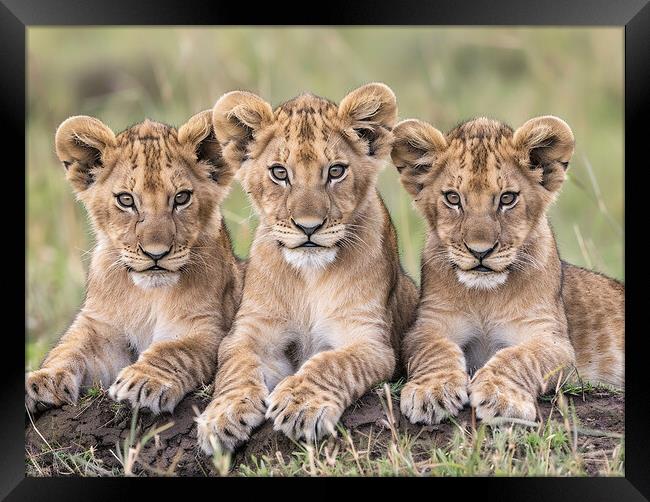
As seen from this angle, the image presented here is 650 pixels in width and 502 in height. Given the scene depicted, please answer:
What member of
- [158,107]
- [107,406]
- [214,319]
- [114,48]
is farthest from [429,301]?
[114,48]

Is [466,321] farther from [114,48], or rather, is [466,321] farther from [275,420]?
[114,48]

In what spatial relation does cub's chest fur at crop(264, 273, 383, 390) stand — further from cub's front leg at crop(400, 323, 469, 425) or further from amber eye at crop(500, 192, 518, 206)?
amber eye at crop(500, 192, 518, 206)

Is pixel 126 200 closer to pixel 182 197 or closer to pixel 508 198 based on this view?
pixel 182 197

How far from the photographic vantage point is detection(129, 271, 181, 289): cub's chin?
15.5ft

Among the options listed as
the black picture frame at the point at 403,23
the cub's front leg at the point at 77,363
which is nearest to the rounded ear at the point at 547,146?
the black picture frame at the point at 403,23

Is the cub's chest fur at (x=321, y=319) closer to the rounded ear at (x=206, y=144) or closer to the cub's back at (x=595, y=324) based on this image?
the rounded ear at (x=206, y=144)

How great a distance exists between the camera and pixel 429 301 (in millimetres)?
4883

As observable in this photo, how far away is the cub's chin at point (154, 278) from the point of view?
4719mm

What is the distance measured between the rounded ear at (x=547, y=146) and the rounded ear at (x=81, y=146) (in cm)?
157

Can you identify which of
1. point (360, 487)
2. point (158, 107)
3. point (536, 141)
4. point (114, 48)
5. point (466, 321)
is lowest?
point (360, 487)

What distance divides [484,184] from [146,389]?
57.1 inches

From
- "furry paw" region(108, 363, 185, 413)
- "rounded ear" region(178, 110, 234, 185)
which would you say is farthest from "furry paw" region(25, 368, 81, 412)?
"rounded ear" region(178, 110, 234, 185)

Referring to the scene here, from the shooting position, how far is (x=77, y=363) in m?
4.86

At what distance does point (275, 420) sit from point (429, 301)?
0.87 metres
